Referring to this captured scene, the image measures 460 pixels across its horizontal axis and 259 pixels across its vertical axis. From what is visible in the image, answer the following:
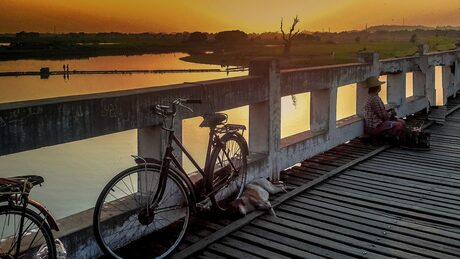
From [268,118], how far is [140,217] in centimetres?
251

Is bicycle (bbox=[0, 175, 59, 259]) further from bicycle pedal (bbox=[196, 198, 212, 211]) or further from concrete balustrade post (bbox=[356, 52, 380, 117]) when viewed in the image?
concrete balustrade post (bbox=[356, 52, 380, 117])

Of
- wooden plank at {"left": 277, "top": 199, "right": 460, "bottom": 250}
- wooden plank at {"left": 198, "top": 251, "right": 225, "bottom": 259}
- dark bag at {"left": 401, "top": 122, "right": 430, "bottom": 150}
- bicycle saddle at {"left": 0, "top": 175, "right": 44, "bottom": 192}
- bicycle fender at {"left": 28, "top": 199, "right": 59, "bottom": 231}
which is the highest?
bicycle saddle at {"left": 0, "top": 175, "right": 44, "bottom": 192}

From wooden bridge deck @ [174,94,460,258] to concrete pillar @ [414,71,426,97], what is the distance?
15.7 ft

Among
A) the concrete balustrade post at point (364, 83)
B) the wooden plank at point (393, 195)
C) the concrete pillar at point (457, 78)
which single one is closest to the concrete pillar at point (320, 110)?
the concrete balustrade post at point (364, 83)

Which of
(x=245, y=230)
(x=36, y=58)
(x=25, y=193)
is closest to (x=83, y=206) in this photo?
(x=245, y=230)

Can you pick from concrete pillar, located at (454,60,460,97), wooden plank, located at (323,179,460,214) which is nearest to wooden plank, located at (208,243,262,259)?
wooden plank, located at (323,179,460,214)

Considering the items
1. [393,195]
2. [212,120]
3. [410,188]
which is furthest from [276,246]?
[410,188]

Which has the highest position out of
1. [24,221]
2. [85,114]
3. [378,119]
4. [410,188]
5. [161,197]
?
[85,114]

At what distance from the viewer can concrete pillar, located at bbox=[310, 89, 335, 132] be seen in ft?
26.2

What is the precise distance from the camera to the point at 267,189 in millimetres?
5941

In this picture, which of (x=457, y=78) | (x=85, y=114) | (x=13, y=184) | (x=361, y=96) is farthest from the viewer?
(x=457, y=78)

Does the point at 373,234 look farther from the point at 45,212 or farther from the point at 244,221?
the point at 45,212

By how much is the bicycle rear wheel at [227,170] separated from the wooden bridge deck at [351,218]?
0.36 meters

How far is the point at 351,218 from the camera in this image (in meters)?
5.24
